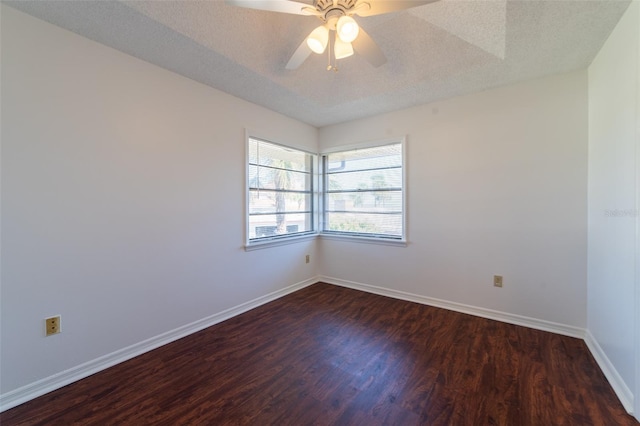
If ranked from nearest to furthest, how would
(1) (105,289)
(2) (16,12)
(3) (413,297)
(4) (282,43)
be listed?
(2) (16,12) → (1) (105,289) → (4) (282,43) → (3) (413,297)

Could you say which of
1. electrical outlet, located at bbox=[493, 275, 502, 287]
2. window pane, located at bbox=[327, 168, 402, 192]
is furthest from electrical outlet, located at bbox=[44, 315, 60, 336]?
electrical outlet, located at bbox=[493, 275, 502, 287]

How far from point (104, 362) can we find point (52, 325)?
45cm

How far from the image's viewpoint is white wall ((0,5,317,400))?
162 cm

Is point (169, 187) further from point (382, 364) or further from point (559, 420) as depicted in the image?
point (559, 420)

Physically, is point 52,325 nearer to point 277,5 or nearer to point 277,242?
point 277,242

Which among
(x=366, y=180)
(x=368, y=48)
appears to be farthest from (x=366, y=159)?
(x=368, y=48)

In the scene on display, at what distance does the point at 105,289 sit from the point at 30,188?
0.82 m

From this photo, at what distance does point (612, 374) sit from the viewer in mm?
1750

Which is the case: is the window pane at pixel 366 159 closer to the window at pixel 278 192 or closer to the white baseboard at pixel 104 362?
the window at pixel 278 192

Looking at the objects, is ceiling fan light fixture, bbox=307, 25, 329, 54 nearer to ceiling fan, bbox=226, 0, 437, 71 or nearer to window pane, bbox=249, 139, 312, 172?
ceiling fan, bbox=226, 0, 437, 71

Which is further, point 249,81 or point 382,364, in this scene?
point 249,81

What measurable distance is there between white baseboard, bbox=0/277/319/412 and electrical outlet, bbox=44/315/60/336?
0.29 m

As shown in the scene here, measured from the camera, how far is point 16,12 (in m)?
1.60

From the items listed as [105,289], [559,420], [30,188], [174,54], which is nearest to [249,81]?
[174,54]
